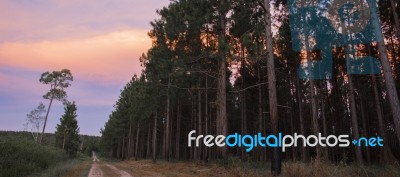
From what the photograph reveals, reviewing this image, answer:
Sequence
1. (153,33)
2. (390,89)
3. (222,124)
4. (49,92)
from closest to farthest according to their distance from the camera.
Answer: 1. (390,89)
2. (222,124)
3. (153,33)
4. (49,92)

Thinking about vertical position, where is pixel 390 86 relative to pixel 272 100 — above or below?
above

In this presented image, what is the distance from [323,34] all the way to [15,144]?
21.5m

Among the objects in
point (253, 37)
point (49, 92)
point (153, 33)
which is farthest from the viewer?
point (49, 92)

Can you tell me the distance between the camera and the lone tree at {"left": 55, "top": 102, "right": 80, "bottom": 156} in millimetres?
59438

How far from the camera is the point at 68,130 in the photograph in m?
59.9

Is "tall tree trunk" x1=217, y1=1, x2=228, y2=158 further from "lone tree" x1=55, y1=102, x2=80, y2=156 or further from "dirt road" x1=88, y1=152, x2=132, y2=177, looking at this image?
"lone tree" x1=55, y1=102, x2=80, y2=156

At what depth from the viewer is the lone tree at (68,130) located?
59.4 m

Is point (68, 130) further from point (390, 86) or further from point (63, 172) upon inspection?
point (390, 86)

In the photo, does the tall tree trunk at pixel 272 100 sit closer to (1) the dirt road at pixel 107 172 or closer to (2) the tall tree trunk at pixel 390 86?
→ (2) the tall tree trunk at pixel 390 86

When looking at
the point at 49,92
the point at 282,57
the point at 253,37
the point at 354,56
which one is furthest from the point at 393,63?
the point at 49,92

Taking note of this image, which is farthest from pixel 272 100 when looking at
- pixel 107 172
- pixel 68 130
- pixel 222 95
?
pixel 68 130

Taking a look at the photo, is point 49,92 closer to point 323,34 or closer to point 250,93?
point 250,93

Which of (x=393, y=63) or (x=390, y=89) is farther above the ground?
(x=393, y=63)

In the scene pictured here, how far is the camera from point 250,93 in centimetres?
3325
